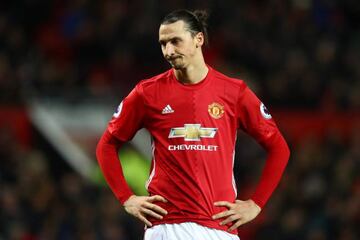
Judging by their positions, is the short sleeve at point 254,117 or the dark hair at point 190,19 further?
the short sleeve at point 254,117

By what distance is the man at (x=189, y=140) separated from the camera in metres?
5.93

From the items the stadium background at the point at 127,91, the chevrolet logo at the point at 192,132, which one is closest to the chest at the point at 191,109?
the chevrolet logo at the point at 192,132

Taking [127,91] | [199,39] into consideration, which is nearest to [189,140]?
[199,39]

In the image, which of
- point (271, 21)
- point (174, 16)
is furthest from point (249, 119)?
point (271, 21)

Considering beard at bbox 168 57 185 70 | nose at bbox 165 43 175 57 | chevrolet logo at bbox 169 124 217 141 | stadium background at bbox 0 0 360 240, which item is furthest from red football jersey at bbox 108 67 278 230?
stadium background at bbox 0 0 360 240

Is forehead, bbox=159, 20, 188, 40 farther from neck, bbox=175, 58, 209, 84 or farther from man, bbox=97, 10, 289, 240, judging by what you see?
neck, bbox=175, 58, 209, 84

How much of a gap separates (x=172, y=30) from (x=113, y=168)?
923mm

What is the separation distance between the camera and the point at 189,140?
5.96 m

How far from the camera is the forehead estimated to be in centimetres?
591

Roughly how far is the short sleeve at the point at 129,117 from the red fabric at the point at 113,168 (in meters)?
0.06

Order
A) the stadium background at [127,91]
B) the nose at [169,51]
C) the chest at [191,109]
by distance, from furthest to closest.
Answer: the stadium background at [127,91], the chest at [191,109], the nose at [169,51]

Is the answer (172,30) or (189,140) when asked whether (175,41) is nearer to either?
(172,30)

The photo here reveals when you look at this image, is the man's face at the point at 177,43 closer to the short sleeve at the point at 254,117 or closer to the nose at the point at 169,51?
the nose at the point at 169,51

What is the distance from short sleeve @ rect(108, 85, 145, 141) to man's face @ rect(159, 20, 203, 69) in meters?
0.31
